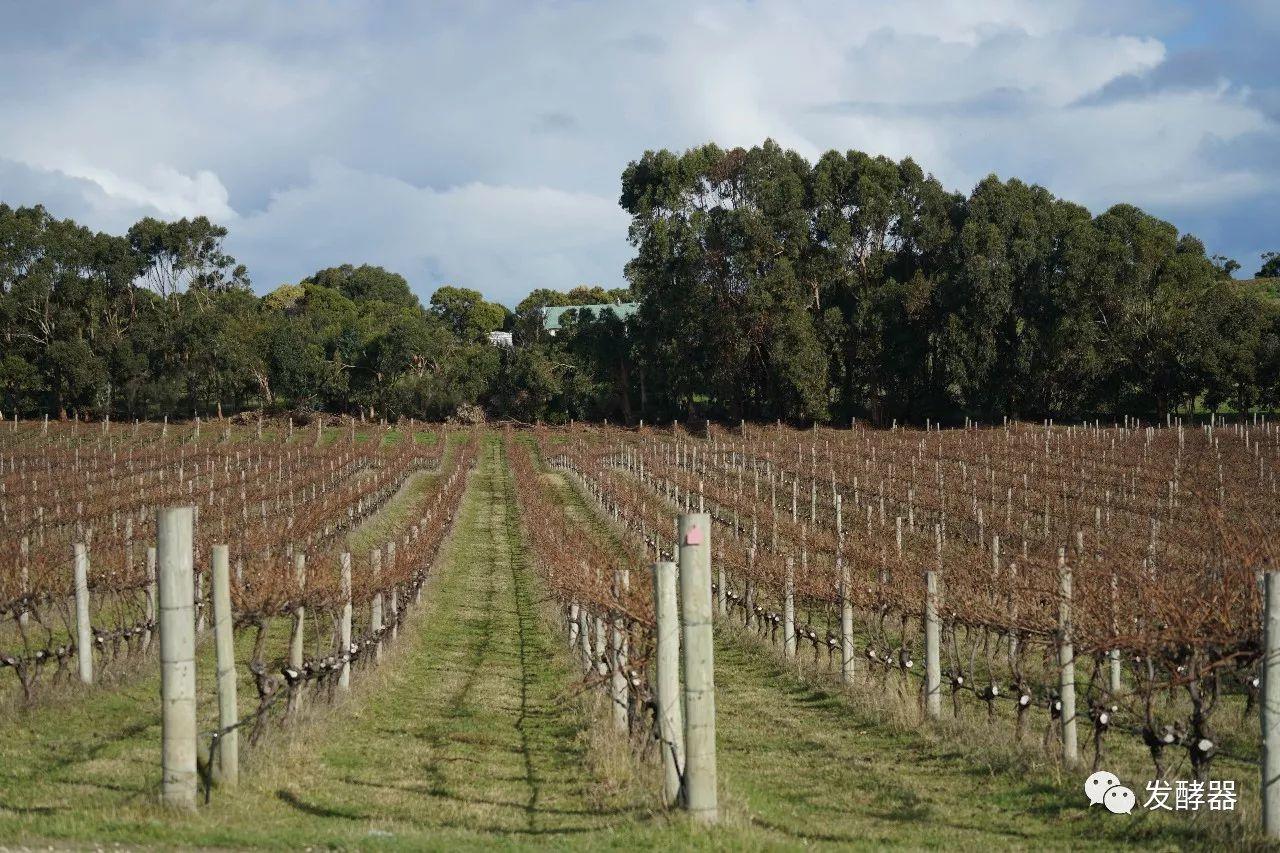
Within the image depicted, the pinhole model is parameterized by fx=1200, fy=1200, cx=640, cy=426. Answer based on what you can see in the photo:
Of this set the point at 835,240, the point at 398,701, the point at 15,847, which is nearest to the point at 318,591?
the point at 398,701

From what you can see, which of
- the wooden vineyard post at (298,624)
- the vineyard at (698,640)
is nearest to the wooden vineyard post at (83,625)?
the vineyard at (698,640)

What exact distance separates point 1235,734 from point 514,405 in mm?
54898

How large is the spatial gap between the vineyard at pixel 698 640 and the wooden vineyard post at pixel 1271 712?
21 cm

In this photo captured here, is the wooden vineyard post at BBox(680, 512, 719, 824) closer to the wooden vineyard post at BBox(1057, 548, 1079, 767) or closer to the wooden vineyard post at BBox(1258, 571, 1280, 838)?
the wooden vineyard post at BBox(1258, 571, 1280, 838)

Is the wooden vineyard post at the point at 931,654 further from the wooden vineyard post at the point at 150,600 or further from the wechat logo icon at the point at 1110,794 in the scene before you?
A: the wooden vineyard post at the point at 150,600

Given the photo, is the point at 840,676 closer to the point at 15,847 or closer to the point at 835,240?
the point at 15,847

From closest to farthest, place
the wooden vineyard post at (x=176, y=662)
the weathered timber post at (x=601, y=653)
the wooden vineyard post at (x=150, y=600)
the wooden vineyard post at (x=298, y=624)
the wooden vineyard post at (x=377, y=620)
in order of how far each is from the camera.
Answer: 1. the wooden vineyard post at (x=176, y=662)
2. the wooden vineyard post at (x=298, y=624)
3. the weathered timber post at (x=601, y=653)
4. the wooden vineyard post at (x=377, y=620)
5. the wooden vineyard post at (x=150, y=600)

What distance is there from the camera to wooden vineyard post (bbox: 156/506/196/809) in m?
6.97

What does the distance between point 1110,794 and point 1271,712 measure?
1.34m

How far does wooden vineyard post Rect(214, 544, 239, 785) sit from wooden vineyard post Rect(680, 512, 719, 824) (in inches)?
115

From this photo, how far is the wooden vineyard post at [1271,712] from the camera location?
6.40 m

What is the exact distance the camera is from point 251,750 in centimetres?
839

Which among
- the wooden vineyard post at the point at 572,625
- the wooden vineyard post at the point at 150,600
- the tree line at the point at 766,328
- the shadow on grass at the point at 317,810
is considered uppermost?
the tree line at the point at 766,328

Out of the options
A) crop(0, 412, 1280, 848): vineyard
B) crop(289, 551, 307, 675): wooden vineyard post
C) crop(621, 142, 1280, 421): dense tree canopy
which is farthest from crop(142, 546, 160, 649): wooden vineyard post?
crop(621, 142, 1280, 421): dense tree canopy
